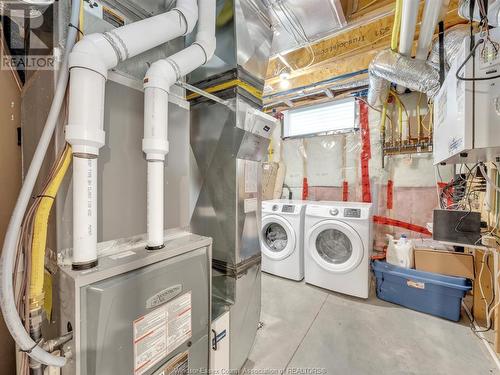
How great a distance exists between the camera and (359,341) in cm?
166

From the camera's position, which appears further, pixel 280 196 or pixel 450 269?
pixel 280 196

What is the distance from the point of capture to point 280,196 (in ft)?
11.8

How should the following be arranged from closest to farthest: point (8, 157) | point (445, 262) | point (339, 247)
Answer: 1. point (8, 157)
2. point (445, 262)
3. point (339, 247)

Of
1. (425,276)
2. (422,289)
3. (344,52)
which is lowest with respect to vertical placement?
(422,289)

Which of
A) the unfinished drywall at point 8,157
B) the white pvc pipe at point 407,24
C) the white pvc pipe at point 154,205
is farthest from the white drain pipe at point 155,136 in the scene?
the white pvc pipe at point 407,24

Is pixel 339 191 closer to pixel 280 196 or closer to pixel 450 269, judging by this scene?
pixel 280 196

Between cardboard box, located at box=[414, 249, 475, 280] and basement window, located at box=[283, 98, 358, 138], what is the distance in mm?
1754

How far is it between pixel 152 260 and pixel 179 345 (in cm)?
Answer: 38

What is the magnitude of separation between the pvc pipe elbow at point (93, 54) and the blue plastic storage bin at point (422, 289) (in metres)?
2.62

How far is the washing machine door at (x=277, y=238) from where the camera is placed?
8.33 feet

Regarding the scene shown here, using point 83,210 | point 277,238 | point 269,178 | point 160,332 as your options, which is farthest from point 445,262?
point 83,210

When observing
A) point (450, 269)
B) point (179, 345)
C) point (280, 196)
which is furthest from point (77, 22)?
point (280, 196)

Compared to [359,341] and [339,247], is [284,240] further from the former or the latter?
[359,341]

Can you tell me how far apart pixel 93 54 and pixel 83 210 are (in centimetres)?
45
